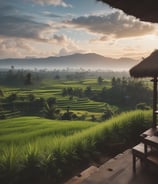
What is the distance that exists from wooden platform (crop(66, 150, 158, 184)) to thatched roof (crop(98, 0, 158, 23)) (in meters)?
2.30

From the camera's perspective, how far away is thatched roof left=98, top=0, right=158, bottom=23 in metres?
2.19

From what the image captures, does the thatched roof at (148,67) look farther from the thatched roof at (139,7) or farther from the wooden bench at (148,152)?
the thatched roof at (139,7)

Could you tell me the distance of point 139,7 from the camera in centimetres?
230

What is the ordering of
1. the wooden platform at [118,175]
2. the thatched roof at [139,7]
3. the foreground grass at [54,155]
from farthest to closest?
the foreground grass at [54,155] → the wooden platform at [118,175] → the thatched roof at [139,7]

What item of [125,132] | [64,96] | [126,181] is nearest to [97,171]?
[126,181]

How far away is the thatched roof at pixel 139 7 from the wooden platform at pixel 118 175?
2.30 metres

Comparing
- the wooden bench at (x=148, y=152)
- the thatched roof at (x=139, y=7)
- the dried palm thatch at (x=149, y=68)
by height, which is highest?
the thatched roof at (x=139, y=7)

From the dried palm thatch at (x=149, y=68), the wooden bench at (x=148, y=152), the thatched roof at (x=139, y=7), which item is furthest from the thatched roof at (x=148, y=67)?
the thatched roof at (x=139, y=7)

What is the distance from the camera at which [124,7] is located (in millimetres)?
2338

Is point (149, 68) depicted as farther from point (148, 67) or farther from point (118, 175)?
point (118, 175)

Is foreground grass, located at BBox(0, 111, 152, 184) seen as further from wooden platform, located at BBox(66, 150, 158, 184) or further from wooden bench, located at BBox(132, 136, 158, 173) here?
wooden bench, located at BBox(132, 136, 158, 173)

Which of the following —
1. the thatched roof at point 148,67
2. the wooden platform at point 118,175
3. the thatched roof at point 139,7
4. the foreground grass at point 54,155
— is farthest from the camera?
the thatched roof at point 148,67

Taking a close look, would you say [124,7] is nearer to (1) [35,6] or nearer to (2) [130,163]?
(2) [130,163]

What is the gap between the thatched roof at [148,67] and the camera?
431 centimetres
